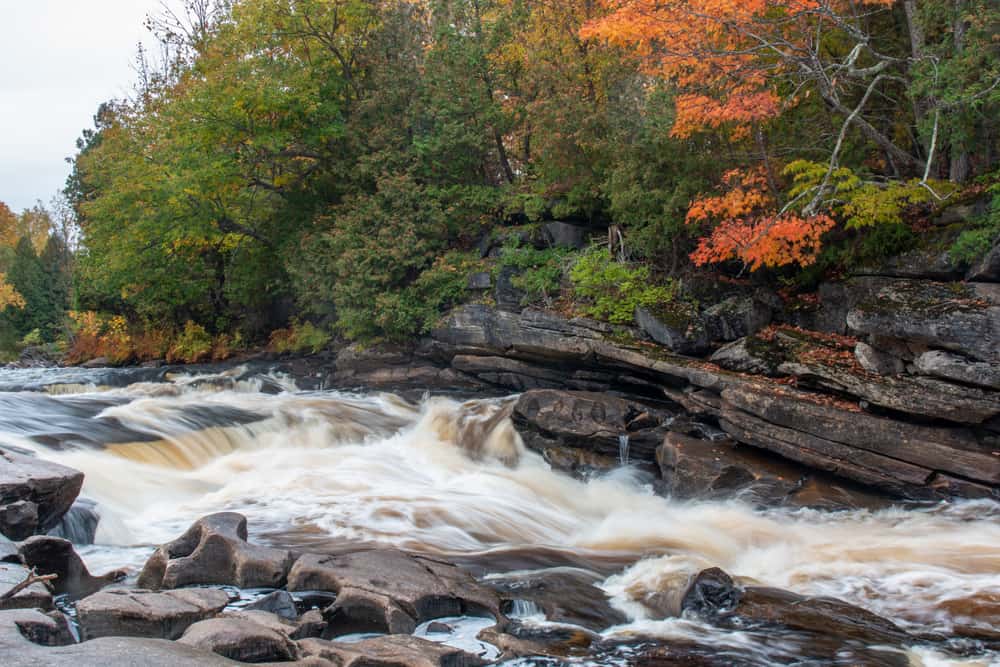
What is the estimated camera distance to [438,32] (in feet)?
61.0

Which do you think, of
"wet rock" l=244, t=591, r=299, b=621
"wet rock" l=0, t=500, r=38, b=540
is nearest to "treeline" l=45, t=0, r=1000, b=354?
"wet rock" l=244, t=591, r=299, b=621

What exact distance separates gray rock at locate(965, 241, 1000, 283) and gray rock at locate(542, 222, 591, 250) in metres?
8.08

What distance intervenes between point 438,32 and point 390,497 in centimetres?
1328

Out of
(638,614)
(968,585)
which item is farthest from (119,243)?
(968,585)

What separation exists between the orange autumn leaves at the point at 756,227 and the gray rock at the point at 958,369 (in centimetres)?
219

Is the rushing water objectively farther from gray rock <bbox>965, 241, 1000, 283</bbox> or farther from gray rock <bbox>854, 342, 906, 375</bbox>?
gray rock <bbox>965, 241, 1000, 283</bbox>

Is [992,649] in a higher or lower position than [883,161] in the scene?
lower

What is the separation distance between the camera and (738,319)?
41.7 feet

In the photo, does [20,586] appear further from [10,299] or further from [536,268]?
[10,299]

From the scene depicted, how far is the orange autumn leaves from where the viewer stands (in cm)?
1095

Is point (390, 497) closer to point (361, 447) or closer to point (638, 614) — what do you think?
point (361, 447)

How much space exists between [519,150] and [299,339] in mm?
8275

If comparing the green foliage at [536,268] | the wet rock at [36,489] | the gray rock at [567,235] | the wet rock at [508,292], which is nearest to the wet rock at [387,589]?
the wet rock at [36,489]

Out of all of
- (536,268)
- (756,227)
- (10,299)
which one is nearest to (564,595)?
(756,227)
